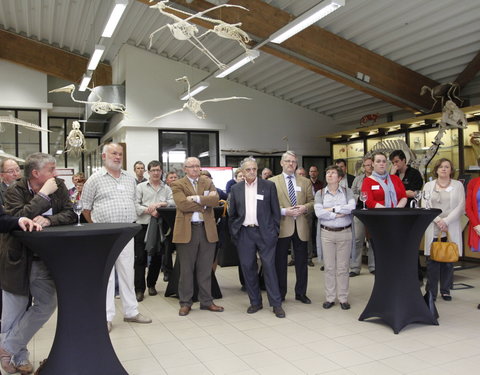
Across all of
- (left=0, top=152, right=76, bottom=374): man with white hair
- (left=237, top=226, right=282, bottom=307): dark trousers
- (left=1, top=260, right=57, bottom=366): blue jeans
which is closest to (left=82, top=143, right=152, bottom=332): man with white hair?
(left=0, top=152, right=76, bottom=374): man with white hair

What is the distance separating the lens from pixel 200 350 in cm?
324

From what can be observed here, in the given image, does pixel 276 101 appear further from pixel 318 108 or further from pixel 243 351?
pixel 243 351

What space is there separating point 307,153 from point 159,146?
4.10 meters

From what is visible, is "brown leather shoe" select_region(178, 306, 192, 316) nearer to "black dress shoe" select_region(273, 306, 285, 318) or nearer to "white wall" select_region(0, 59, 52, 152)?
"black dress shoe" select_region(273, 306, 285, 318)

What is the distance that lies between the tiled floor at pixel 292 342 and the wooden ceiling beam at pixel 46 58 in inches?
352

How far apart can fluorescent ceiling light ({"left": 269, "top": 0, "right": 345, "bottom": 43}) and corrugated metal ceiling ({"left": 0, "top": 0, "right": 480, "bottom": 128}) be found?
3.41 ft

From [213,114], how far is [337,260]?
7.45m

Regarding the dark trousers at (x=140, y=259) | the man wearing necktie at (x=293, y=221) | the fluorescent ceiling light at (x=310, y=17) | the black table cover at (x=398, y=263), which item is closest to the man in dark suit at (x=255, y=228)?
the man wearing necktie at (x=293, y=221)

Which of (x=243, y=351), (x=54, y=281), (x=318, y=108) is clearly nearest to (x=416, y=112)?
(x=318, y=108)

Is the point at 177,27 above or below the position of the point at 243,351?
above

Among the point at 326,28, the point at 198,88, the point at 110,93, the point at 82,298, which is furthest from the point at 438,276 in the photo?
the point at 110,93

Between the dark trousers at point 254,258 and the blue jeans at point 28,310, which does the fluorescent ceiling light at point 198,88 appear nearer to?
the dark trousers at point 254,258

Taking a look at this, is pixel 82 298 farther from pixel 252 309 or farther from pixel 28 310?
pixel 252 309

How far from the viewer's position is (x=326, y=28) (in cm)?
770
